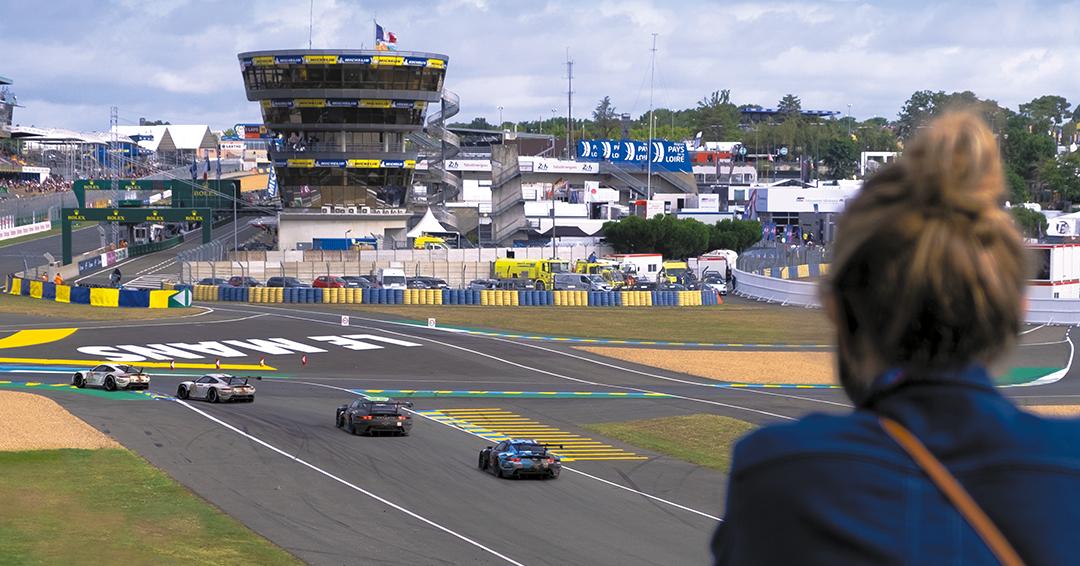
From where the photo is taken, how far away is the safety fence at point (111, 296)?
76.9m

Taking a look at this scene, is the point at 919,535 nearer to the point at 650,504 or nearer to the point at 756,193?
the point at 650,504

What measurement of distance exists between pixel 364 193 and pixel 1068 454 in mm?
124293

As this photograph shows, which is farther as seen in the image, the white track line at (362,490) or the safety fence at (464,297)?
the safety fence at (464,297)

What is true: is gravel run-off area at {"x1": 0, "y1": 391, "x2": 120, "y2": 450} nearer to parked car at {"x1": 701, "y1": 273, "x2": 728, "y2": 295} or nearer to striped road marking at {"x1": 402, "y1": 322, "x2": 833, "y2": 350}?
striped road marking at {"x1": 402, "y1": 322, "x2": 833, "y2": 350}

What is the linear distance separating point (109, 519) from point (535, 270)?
2763 inches

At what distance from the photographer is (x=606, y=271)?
9562cm

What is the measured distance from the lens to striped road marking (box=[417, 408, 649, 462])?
1398 inches

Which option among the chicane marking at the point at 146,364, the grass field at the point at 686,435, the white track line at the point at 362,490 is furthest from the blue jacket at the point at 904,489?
the chicane marking at the point at 146,364

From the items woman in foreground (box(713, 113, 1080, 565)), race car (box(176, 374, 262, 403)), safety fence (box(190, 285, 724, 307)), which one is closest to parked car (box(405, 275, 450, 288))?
safety fence (box(190, 285, 724, 307))

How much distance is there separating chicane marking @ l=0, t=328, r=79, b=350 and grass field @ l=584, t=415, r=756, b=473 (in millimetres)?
32685

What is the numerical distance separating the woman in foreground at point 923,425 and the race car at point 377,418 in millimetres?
34320

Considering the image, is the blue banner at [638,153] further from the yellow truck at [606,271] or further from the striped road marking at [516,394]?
the striped road marking at [516,394]

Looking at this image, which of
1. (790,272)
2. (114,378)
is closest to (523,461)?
(114,378)

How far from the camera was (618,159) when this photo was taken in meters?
164
